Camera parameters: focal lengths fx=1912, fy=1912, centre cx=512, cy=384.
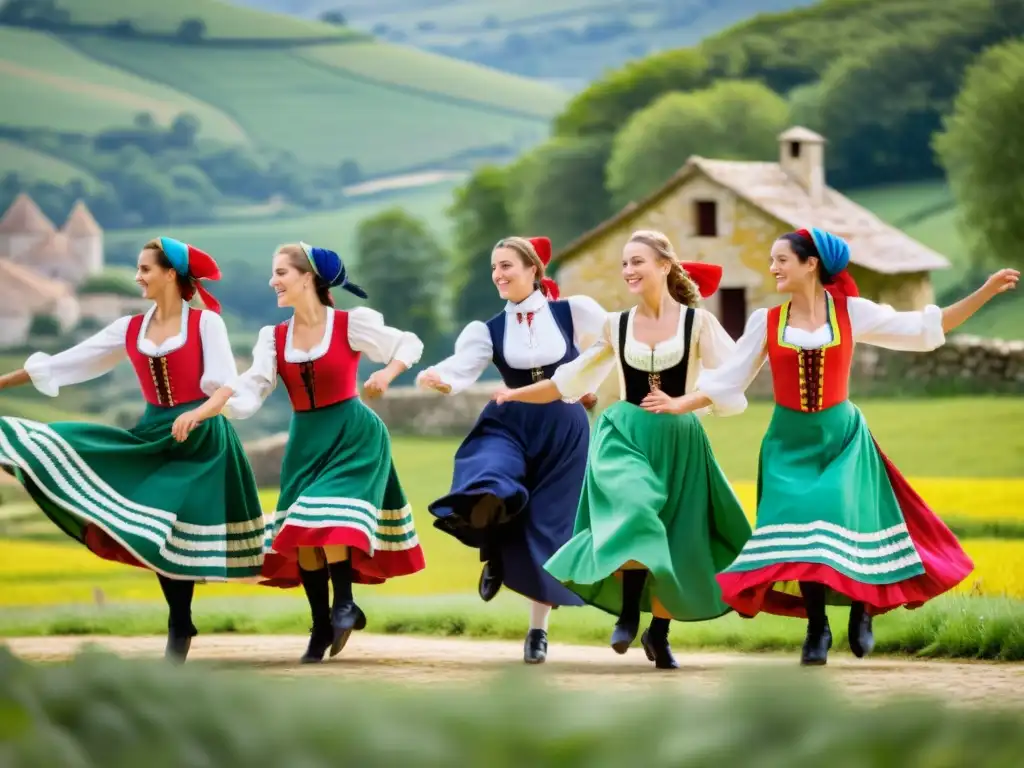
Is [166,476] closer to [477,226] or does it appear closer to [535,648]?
[535,648]

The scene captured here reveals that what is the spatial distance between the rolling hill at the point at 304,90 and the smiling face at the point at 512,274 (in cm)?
1795

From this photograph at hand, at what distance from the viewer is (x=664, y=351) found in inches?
271

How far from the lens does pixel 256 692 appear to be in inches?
Answer: 151

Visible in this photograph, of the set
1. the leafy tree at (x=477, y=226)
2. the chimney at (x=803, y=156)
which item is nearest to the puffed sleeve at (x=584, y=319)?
the chimney at (x=803, y=156)

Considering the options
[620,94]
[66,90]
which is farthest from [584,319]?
[620,94]

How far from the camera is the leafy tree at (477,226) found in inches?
1075

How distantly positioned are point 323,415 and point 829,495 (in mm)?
1952

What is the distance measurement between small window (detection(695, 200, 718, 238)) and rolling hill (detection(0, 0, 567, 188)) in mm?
8049

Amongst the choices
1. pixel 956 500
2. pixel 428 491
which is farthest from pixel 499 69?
pixel 956 500

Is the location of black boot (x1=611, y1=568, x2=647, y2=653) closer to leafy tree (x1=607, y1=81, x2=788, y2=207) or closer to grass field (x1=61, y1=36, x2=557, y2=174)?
leafy tree (x1=607, y1=81, x2=788, y2=207)

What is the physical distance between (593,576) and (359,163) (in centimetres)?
2181

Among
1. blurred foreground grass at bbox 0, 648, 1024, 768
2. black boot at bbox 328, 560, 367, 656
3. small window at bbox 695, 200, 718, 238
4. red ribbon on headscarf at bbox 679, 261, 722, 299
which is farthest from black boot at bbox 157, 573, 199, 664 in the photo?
small window at bbox 695, 200, 718, 238

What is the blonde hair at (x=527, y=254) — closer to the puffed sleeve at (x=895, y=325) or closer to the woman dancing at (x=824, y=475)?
the woman dancing at (x=824, y=475)

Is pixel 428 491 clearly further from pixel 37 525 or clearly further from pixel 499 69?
pixel 499 69
